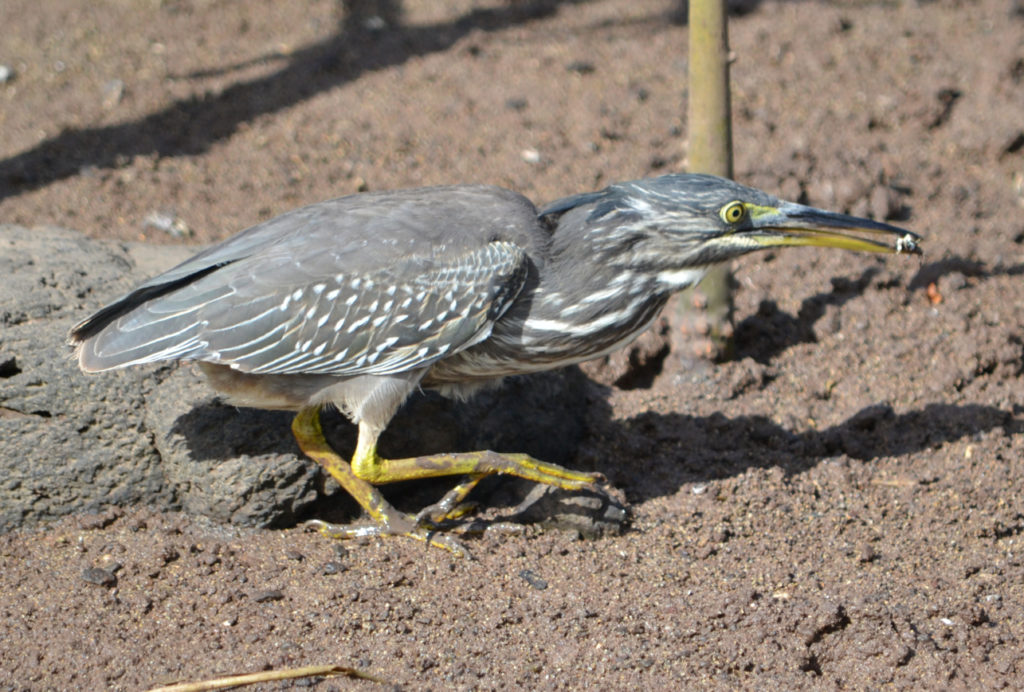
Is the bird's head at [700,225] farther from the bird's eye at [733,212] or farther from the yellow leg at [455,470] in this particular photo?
the yellow leg at [455,470]

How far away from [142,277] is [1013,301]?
16.5 feet

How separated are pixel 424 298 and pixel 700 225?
126cm

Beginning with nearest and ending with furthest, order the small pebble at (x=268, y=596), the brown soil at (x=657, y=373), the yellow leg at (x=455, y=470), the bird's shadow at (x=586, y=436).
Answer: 1. the brown soil at (x=657, y=373)
2. the small pebble at (x=268, y=596)
3. the yellow leg at (x=455, y=470)
4. the bird's shadow at (x=586, y=436)

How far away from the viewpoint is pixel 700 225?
465 cm

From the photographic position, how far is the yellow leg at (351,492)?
4.82 meters

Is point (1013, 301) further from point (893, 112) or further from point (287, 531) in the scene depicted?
point (287, 531)

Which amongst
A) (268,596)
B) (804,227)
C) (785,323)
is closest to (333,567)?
(268,596)

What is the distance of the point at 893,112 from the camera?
8.04 meters

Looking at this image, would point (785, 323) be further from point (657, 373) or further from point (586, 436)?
point (586, 436)

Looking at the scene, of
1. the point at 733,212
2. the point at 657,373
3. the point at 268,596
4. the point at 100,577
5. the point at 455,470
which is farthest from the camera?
the point at 657,373

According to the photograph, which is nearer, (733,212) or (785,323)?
(733,212)

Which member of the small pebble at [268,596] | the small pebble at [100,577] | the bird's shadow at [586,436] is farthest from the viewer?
the bird's shadow at [586,436]

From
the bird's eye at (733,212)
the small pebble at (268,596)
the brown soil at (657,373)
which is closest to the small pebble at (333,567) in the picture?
the brown soil at (657,373)

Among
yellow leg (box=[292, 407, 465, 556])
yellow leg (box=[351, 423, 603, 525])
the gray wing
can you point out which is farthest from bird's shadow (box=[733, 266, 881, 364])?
yellow leg (box=[292, 407, 465, 556])
